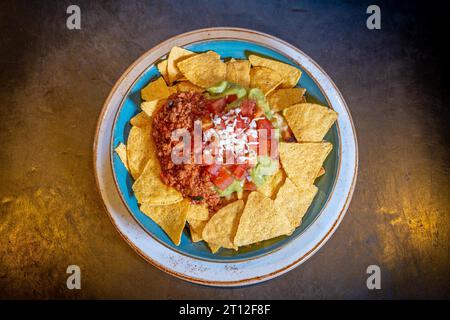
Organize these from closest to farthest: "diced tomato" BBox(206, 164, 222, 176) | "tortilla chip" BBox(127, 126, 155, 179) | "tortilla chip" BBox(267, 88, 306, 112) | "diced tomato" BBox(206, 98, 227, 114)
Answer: "diced tomato" BBox(206, 164, 222, 176) < "diced tomato" BBox(206, 98, 227, 114) < "tortilla chip" BBox(127, 126, 155, 179) < "tortilla chip" BBox(267, 88, 306, 112)

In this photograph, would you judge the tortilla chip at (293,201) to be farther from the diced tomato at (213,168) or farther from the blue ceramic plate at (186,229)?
the diced tomato at (213,168)

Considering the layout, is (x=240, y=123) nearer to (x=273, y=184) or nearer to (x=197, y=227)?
(x=273, y=184)

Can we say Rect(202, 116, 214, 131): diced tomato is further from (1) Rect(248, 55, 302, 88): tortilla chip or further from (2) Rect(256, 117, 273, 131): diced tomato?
(1) Rect(248, 55, 302, 88): tortilla chip

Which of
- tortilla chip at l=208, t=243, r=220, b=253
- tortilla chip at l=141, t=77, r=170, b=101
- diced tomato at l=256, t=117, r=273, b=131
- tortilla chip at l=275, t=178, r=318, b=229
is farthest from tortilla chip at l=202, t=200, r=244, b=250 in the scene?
tortilla chip at l=141, t=77, r=170, b=101

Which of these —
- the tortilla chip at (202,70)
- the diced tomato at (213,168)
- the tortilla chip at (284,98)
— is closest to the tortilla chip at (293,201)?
the diced tomato at (213,168)

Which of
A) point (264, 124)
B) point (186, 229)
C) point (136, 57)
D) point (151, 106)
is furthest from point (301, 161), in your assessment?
point (136, 57)

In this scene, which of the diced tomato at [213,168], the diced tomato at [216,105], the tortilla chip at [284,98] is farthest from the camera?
the tortilla chip at [284,98]
